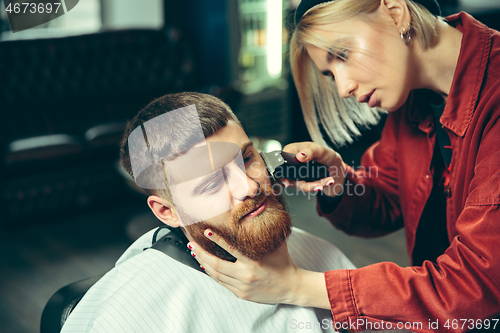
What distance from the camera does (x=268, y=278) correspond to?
961mm

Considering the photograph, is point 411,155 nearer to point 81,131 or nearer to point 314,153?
point 314,153

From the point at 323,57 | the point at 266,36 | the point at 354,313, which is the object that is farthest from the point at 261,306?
the point at 266,36

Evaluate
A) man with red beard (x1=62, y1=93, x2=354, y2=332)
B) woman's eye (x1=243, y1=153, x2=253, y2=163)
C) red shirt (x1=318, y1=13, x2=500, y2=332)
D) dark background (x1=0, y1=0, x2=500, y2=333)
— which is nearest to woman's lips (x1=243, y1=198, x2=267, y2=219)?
man with red beard (x1=62, y1=93, x2=354, y2=332)

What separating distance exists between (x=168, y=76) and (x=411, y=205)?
318 centimetres

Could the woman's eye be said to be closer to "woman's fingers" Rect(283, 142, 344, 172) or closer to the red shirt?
"woman's fingers" Rect(283, 142, 344, 172)

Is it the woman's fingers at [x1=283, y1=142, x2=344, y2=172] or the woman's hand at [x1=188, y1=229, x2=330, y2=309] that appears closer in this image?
the woman's hand at [x1=188, y1=229, x2=330, y2=309]

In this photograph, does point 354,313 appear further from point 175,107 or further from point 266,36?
point 266,36

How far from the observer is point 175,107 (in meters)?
0.95

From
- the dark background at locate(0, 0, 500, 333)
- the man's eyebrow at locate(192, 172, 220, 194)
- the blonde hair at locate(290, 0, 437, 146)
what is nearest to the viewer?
the man's eyebrow at locate(192, 172, 220, 194)

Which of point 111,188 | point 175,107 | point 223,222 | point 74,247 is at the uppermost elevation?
point 175,107

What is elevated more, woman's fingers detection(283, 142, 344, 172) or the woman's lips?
woman's fingers detection(283, 142, 344, 172)

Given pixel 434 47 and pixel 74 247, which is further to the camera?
pixel 74 247

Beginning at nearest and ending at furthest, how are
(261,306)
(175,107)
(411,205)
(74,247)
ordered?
(175,107) → (261,306) → (411,205) → (74,247)

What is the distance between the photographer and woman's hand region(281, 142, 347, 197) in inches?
42.6
